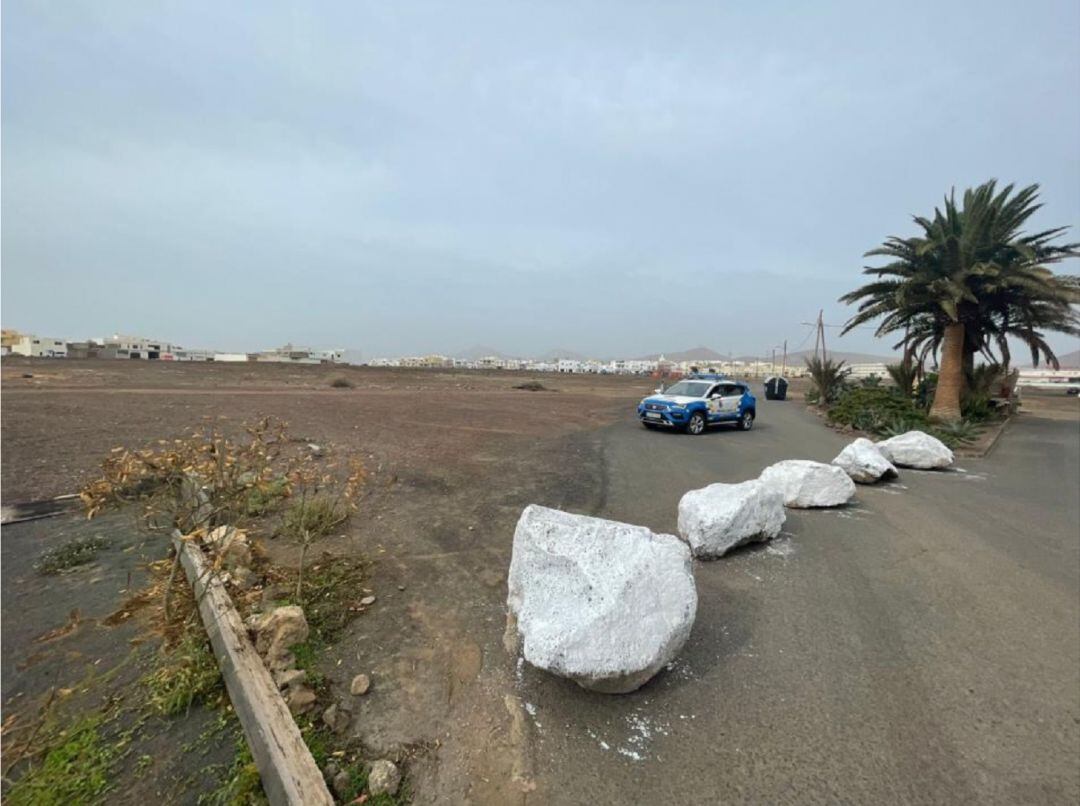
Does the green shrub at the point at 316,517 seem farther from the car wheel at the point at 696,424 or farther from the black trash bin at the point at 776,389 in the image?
the black trash bin at the point at 776,389

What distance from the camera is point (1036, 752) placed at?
270cm

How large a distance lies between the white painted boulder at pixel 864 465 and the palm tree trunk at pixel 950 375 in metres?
9.38

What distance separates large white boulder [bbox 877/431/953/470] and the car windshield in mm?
5752

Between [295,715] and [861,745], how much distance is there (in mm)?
3299

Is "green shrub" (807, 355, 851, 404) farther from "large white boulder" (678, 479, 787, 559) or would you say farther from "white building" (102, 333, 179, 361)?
"white building" (102, 333, 179, 361)

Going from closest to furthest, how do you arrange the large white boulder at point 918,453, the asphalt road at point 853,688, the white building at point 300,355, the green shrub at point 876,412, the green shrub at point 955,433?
1. the asphalt road at point 853,688
2. the large white boulder at point 918,453
3. the green shrub at point 955,433
4. the green shrub at point 876,412
5. the white building at point 300,355

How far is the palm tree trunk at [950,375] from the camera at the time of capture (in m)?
15.1

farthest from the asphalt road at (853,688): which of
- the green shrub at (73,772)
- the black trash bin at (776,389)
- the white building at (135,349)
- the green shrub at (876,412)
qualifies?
the white building at (135,349)

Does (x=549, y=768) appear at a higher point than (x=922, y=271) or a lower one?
lower

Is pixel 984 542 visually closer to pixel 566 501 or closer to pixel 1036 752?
pixel 1036 752

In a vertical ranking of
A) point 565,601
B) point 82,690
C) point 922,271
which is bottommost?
point 82,690

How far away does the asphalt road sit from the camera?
2.50 metres

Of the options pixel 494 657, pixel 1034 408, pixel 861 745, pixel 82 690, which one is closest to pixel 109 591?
pixel 82 690

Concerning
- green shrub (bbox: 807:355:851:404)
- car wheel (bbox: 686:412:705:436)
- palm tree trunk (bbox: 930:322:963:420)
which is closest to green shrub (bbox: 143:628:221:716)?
car wheel (bbox: 686:412:705:436)
